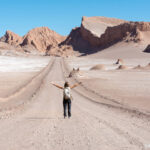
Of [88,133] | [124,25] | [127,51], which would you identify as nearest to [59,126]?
[88,133]

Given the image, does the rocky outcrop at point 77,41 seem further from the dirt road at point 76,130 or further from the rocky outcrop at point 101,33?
the dirt road at point 76,130

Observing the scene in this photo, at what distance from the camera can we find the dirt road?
25.0ft

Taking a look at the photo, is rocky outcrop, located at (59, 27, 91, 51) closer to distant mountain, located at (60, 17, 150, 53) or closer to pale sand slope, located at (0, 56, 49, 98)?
distant mountain, located at (60, 17, 150, 53)

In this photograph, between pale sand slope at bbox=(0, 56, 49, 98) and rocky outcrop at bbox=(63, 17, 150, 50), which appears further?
rocky outcrop at bbox=(63, 17, 150, 50)

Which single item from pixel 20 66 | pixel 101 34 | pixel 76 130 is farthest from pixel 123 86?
pixel 101 34

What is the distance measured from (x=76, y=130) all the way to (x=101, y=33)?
560ft

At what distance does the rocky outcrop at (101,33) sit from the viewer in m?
135

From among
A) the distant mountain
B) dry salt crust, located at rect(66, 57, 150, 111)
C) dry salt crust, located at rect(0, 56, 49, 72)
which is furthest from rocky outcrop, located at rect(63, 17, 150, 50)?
dry salt crust, located at rect(66, 57, 150, 111)

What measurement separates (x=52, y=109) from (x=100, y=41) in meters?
145

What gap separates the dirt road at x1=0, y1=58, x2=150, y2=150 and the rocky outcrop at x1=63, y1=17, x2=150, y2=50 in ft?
388

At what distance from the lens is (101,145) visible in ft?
24.7

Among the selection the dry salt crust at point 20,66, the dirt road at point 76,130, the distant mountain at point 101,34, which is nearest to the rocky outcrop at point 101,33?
the distant mountain at point 101,34

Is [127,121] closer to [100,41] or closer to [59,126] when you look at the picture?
[59,126]

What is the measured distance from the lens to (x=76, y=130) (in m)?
9.30
